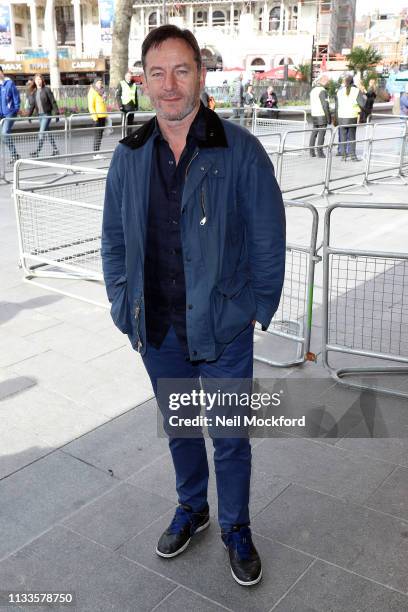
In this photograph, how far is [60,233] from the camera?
8.19 m

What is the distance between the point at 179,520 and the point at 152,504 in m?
0.35

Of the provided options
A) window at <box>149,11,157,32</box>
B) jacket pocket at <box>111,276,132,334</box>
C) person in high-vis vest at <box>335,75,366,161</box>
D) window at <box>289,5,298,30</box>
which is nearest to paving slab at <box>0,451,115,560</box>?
jacket pocket at <box>111,276,132,334</box>

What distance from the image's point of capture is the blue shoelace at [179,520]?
2.90m

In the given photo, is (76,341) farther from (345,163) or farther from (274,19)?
(274,19)

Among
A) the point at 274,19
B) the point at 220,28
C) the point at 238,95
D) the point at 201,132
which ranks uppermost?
the point at 274,19

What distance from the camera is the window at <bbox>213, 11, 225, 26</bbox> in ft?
293

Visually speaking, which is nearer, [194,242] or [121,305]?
[194,242]

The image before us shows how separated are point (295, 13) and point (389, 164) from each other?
3098 inches

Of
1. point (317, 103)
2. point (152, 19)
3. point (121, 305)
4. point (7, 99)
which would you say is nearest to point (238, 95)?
point (317, 103)

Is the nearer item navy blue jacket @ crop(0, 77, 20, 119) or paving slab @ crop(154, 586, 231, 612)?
paving slab @ crop(154, 586, 231, 612)

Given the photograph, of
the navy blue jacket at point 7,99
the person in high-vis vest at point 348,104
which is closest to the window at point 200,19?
the person in high-vis vest at point 348,104

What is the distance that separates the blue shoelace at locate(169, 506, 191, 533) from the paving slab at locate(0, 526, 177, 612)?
22cm

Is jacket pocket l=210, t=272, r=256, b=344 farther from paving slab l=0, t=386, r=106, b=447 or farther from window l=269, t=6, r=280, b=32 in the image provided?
window l=269, t=6, r=280, b=32

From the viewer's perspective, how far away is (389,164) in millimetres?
15281
